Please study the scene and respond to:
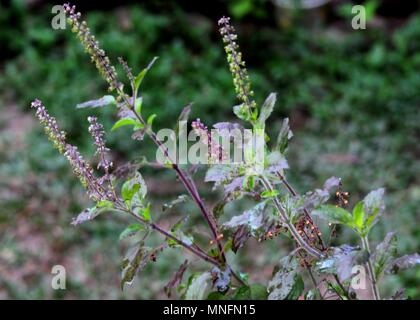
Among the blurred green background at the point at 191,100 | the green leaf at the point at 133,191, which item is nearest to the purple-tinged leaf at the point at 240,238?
the green leaf at the point at 133,191

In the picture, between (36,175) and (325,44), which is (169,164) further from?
(325,44)

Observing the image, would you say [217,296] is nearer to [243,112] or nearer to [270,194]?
[270,194]

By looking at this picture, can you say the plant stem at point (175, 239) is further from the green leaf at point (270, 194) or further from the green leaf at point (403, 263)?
the green leaf at point (403, 263)

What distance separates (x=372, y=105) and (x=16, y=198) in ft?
12.7

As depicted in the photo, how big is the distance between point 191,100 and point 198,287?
5805 mm

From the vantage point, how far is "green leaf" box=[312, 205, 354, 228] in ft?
4.80

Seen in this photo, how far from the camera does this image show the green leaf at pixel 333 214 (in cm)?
146

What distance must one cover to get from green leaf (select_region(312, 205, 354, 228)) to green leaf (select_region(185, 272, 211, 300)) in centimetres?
41

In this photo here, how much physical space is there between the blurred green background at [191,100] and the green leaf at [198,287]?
321 centimetres

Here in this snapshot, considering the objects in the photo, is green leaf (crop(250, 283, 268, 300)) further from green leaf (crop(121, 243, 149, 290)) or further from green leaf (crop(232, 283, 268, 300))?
green leaf (crop(121, 243, 149, 290))

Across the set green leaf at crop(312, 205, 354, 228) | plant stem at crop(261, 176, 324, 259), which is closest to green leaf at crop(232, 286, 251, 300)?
plant stem at crop(261, 176, 324, 259)

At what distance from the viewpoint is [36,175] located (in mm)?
6250

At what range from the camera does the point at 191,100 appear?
24.4ft

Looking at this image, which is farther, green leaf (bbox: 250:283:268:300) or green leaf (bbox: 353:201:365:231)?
green leaf (bbox: 250:283:268:300)
